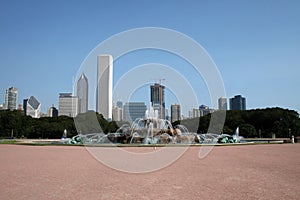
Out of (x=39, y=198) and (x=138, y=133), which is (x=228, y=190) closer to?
(x=39, y=198)

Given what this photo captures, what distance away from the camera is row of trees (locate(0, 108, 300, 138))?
61.6 metres

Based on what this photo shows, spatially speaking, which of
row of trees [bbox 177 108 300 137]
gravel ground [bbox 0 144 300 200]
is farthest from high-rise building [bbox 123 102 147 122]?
gravel ground [bbox 0 144 300 200]

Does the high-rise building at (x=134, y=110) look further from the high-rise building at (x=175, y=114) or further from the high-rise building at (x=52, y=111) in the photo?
the high-rise building at (x=52, y=111)

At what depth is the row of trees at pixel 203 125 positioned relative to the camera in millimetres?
61594

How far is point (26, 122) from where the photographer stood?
248 ft

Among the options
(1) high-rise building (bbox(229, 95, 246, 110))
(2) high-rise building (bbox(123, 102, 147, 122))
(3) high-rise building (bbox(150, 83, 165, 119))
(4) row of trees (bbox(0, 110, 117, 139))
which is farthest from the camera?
(1) high-rise building (bbox(229, 95, 246, 110))

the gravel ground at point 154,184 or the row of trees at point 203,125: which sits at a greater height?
the row of trees at point 203,125

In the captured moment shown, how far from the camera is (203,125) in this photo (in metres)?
71.6

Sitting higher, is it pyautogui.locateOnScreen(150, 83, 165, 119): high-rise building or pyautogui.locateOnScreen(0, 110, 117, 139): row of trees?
pyautogui.locateOnScreen(150, 83, 165, 119): high-rise building

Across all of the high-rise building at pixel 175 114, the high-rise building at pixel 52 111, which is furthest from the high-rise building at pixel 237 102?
the high-rise building at pixel 52 111

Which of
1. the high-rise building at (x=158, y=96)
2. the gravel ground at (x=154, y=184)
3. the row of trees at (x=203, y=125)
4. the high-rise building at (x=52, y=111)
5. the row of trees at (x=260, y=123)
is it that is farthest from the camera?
the high-rise building at (x=52, y=111)

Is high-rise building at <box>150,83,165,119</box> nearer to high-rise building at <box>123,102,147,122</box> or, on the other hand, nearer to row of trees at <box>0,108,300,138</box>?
high-rise building at <box>123,102,147,122</box>

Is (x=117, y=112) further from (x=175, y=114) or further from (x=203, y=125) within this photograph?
(x=175, y=114)

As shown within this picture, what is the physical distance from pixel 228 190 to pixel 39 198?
527 cm
